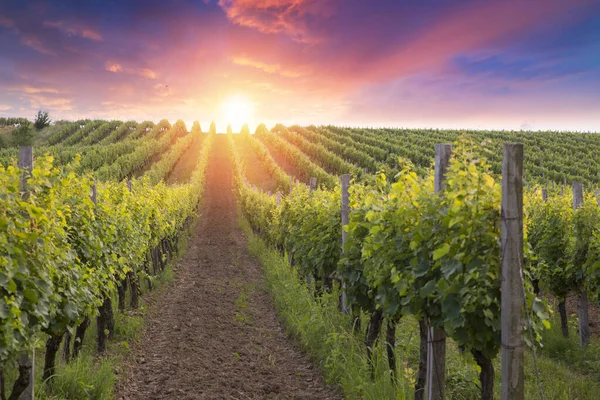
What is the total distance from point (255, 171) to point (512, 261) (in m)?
52.6

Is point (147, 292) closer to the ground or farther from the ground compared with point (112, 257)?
closer to the ground

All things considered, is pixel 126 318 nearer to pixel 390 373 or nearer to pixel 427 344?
pixel 390 373

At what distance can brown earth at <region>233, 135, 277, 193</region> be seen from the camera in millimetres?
48000

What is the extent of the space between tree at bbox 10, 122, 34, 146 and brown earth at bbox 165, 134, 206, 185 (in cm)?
2784

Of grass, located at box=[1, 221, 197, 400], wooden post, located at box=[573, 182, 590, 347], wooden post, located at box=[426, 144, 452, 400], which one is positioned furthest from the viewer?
wooden post, located at box=[573, 182, 590, 347]

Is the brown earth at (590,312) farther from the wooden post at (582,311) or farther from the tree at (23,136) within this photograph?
the tree at (23,136)

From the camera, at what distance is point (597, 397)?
6629 mm

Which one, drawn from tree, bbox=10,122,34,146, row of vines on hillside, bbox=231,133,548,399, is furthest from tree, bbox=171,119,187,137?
row of vines on hillside, bbox=231,133,548,399

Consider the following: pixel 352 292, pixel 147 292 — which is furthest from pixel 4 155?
pixel 352 292

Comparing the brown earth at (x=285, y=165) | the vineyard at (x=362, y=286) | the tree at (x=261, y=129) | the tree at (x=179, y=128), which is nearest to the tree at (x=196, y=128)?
the tree at (x=179, y=128)

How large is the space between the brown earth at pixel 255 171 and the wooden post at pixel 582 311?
112 ft

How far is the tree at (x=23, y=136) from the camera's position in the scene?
250 feet

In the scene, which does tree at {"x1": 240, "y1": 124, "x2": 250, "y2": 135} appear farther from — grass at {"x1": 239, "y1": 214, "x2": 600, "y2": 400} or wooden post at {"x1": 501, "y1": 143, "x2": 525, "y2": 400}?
wooden post at {"x1": 501, "y1": 143, "x2": 525, "y2": 400}

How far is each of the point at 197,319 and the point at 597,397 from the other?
7.49 m
